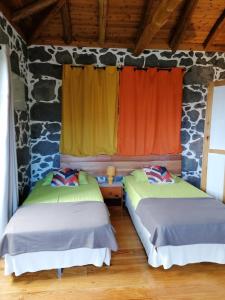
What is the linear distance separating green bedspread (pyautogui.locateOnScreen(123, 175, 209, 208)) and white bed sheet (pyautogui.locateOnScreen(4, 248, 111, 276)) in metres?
0.97

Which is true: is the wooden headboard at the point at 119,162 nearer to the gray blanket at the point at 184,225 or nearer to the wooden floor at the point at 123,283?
the gray blanket at the point at 184,225

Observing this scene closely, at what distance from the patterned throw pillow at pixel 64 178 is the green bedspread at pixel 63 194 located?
8cm

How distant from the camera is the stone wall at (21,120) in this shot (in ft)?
10.4

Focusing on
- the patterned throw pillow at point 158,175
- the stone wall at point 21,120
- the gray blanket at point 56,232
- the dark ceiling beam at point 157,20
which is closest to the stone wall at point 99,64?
the stone wall at point 21,120

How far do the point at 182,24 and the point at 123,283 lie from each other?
363 centimetres

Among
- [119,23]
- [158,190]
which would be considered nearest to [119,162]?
[158,190]

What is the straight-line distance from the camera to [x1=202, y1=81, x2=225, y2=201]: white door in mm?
3789

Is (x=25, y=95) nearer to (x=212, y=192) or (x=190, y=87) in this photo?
(x=190, y=87)

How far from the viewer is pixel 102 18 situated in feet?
11.2

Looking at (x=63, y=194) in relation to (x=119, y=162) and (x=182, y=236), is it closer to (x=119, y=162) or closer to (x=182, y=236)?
(x=119, y=162)

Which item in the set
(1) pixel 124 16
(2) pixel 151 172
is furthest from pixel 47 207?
(1) pixel 124 16

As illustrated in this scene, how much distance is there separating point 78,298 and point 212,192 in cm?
285

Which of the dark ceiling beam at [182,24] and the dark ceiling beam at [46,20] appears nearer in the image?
the dark ceiling beam at [46,20]

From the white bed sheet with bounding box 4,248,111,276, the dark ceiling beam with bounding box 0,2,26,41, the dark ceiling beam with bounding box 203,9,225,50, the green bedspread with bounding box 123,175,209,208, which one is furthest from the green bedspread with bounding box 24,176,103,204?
the dark ceiling beam with bounding box 203,9,225,50
